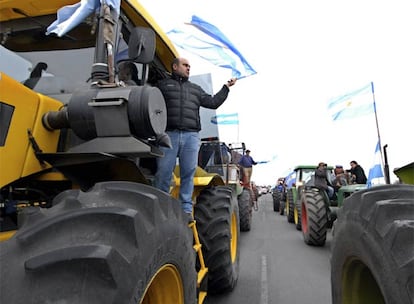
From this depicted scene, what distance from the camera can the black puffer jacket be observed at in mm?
3117

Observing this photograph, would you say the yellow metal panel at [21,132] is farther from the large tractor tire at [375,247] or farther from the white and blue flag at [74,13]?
the large tractor tire at [375,247]

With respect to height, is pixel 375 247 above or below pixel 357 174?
below

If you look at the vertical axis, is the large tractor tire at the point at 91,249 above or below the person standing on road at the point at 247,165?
below

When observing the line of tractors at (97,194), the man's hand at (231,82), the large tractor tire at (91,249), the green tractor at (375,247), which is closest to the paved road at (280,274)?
the line of tractors at (97,194)

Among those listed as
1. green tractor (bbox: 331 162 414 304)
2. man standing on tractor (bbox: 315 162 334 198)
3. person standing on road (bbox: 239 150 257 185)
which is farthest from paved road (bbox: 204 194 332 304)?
person standing on road (bbox: 239 150 257 185)

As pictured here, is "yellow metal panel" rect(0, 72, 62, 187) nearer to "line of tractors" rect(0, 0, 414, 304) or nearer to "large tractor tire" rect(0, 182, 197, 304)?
"line of tractors" rect(0, 0, 414, 304)

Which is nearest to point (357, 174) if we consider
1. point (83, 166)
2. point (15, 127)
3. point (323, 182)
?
point (323, 182)

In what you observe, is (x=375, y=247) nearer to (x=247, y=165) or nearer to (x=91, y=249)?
(x=91, y=249)

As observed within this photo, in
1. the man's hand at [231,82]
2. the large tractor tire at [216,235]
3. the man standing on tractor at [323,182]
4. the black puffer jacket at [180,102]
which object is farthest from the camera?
the man standing on tractor at [323,182]

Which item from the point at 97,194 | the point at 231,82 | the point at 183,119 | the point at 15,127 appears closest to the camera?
the point at 97,194

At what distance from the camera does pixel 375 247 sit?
66.6 inches

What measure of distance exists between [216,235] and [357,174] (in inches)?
325

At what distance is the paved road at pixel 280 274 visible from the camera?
4.31m

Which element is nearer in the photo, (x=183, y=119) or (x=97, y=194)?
(x=97, y=194)
